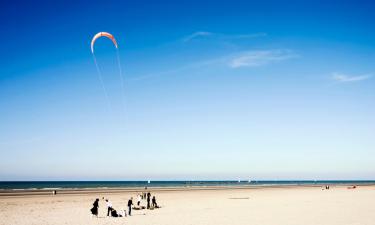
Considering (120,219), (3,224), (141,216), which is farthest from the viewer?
(141,216)

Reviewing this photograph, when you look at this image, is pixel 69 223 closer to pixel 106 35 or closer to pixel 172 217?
pixel 172 217

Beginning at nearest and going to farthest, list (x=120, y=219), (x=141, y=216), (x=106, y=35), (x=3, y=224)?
(x=106, y=35)
(x=3, y=224)
(x=120, y=219)
(x=141, y=216)

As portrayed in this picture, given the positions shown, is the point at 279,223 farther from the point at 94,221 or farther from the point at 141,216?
the point at 94,221

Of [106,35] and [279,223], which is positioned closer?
[106,35]

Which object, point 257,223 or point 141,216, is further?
point 141,216

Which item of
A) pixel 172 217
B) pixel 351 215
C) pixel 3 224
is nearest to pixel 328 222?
pixel 351 215

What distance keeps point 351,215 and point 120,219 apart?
50.7ft

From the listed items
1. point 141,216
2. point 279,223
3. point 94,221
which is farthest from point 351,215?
point 94,221

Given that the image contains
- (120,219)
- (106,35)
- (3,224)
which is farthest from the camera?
(120,219)

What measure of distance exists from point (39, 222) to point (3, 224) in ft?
6.25

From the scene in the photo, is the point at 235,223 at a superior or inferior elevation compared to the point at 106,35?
inferior

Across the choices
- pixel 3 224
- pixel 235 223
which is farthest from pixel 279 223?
pixel 3 224

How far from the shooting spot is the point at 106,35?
19.0 meters

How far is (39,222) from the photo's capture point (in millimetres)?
20922
